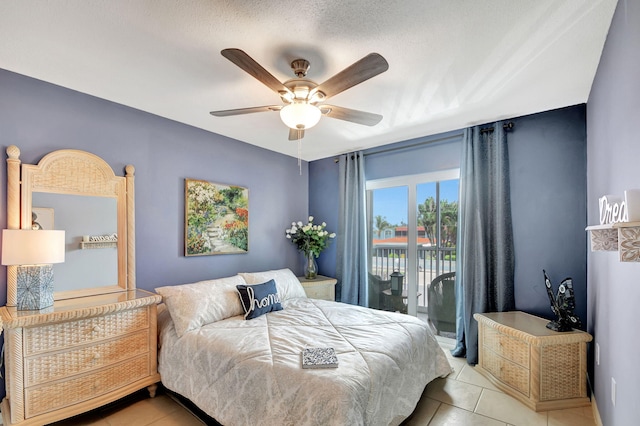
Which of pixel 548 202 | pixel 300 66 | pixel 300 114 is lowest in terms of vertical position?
pixel 548 202

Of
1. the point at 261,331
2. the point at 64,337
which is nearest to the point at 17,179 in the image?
the point at 64,337

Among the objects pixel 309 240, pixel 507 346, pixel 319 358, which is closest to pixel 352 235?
pixel 309 240

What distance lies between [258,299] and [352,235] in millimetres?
1698

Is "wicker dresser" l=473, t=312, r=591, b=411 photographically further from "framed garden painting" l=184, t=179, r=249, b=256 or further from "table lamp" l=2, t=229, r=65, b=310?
"table lamp" l=2, t=229, r=65, b=310

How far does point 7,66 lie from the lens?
2098 mm

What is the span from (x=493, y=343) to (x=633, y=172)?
1.94 metres

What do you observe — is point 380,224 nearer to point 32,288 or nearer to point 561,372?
point 561,372

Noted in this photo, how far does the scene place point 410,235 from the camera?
151 inches

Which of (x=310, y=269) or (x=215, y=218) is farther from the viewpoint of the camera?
(x=310, y=269)

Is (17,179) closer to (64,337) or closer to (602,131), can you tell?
(64,337)

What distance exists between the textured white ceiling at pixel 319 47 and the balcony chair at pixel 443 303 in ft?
6.31

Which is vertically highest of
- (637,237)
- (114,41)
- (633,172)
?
(114,41)

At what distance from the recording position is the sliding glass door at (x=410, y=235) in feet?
11.8

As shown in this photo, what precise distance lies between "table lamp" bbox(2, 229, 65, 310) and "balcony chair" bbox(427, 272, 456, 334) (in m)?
3.60
